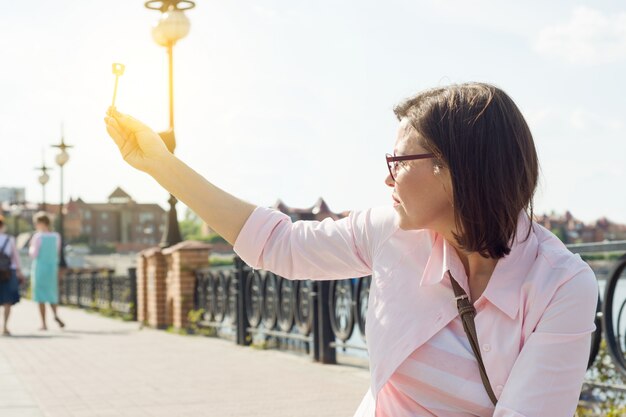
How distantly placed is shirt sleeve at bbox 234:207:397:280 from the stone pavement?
3.88 m

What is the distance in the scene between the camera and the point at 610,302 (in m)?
5.73

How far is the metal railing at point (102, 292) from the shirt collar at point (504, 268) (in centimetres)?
1632

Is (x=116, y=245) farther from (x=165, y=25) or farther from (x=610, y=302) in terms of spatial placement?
(x=610, y=302)

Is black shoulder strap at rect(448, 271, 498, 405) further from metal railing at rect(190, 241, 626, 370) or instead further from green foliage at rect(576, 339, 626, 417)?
green foliage at rect(576, 339, 626, 417)

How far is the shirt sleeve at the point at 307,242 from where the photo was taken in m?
2.25

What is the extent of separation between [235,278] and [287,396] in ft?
15.3

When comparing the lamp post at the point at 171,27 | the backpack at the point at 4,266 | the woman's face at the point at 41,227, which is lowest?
the backpack at the point at 4,266

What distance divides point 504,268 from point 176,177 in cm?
77

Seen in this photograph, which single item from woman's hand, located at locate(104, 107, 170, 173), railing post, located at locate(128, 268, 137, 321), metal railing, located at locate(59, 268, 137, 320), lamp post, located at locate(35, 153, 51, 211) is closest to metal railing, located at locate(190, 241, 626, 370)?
woman's hand, located at locate(104, 107, 170, 173)

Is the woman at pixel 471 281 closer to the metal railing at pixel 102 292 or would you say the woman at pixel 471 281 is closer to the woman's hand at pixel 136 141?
the woman's hand at pixel 136 141

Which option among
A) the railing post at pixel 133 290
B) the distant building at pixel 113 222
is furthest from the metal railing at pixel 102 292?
the distant building at pixel 113 222

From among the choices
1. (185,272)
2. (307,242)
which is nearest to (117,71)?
(307,242)

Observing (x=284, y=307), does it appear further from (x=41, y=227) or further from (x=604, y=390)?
(x=41, y=227)

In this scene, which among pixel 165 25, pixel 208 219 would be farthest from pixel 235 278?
pixel 208 219
